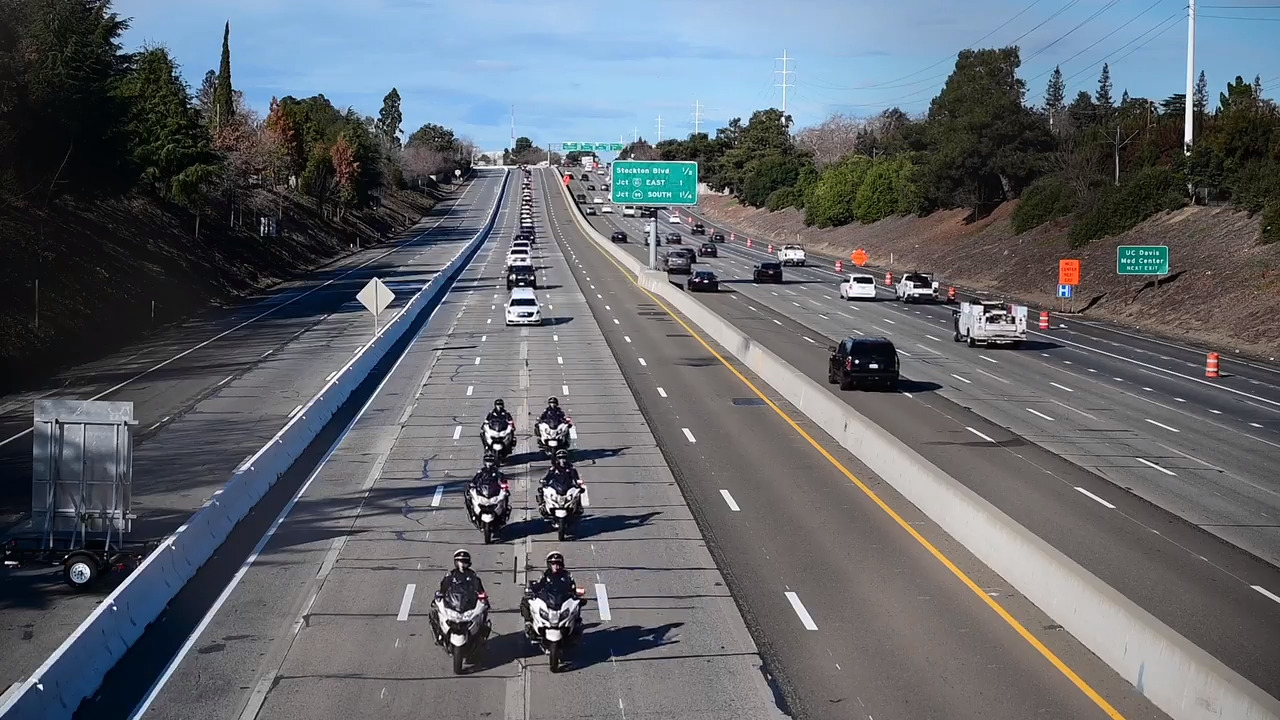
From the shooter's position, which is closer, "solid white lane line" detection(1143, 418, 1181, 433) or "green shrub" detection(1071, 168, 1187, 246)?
"solid white lane line" detection(1143, 418, 1181, 433)

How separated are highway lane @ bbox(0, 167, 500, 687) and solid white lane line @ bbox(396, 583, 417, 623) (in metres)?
4.22

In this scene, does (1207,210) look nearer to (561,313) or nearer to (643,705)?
(561,313)

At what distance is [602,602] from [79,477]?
8.14 m

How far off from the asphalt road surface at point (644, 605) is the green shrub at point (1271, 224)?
133 feet

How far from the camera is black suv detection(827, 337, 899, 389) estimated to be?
37719 millimetres

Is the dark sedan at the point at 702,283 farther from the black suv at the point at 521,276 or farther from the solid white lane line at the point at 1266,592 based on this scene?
the solid white lane line at the point at 1266,592

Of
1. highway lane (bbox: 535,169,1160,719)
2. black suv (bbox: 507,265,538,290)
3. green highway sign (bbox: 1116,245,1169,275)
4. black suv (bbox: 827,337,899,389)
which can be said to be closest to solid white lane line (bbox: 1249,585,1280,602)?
highway lane (bbox: 535,169,1160,719)

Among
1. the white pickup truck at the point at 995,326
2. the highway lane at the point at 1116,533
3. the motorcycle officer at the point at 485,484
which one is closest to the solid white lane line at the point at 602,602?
the motorcycle officer at the point at 485,484

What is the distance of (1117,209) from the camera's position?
7744 cm

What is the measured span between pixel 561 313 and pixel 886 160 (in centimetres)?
7611

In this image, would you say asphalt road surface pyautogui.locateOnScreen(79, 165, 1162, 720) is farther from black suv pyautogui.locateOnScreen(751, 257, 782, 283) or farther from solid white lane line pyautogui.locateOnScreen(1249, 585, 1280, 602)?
black suv pyautogui.locateOnScreen(751, 257, 782, 283)

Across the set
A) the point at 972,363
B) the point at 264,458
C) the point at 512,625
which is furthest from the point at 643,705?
the point at 972,363

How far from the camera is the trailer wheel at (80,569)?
57.9 ft

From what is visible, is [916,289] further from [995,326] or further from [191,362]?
[191,362]
